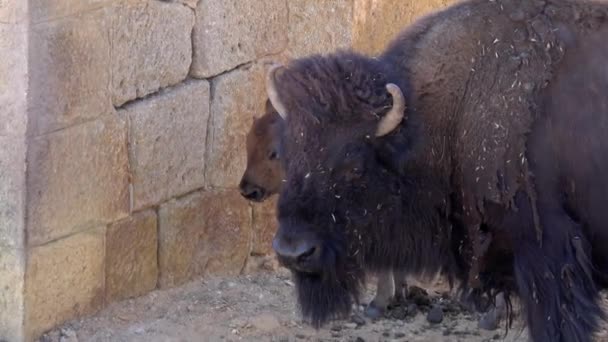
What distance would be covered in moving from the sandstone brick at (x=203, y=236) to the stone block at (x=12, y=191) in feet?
3.31

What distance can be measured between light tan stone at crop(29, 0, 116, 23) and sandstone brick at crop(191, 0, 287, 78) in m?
0.86

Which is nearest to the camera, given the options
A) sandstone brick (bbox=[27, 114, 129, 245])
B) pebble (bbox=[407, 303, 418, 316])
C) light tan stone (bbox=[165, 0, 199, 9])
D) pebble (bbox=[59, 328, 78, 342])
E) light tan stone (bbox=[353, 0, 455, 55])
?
sandstone brick (bbox=[27, 114, 129, 245])

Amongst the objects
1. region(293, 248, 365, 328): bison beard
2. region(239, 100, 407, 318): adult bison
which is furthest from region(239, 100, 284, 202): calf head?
region(293, 248, 365, 328): bison beard

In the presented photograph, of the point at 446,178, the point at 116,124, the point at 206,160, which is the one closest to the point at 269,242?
the point at 206,160

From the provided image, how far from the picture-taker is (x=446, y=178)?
600 centimetres

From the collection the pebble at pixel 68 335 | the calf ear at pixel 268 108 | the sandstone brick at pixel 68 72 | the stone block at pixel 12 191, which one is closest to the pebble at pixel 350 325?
the calf ear at pixel 268 108

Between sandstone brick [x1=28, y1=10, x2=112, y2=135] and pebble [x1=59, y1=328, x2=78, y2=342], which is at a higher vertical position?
sandstone brick [x1=28, y1=10, x2=112, y2=135]

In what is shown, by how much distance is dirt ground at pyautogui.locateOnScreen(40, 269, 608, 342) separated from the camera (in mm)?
6945

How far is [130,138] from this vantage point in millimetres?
6973

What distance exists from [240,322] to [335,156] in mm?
1700

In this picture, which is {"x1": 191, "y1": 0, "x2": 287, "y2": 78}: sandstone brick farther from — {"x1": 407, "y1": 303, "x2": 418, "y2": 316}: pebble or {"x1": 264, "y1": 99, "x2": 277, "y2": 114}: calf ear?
{"x1": 407, "y1": 303, "x2": 418, "y2": 316}: pebble

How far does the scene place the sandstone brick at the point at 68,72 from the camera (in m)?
6.36

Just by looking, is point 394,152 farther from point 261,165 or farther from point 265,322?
point 265,322

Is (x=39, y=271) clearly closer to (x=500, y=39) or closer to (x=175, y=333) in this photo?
(x=175, y=333)
